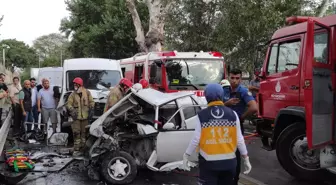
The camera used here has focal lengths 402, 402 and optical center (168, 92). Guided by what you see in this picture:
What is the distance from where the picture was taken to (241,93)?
552 centimetres

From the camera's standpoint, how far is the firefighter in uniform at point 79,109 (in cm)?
848

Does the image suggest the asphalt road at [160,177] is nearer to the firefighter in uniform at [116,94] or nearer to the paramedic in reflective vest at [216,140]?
the firefighter in uniform at [116,94]

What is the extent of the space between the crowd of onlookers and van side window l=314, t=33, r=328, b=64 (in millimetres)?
7146

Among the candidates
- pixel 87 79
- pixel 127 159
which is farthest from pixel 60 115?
pixel 127 159

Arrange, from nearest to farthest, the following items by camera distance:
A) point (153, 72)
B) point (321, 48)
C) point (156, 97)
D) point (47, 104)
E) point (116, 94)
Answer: point (321, 48), point (156, 97), point (116, 94), point (47, 104), point (153, 72)

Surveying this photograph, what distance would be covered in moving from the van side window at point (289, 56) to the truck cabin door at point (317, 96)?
0.96 metres

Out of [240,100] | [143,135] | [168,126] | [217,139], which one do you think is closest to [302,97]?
[240,100]

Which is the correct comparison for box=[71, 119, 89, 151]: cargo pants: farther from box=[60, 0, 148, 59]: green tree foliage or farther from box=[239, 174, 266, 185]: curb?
box=[60, 0, 148, 59]: green tree foliage

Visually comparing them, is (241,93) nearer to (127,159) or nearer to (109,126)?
(127,159)

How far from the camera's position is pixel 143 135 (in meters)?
6.37

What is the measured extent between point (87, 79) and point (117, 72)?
0.96 metres

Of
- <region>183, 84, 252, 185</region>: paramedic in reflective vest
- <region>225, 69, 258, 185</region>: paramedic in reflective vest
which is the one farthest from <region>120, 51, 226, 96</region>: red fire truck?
<region>183, 84, 252, 185</region>: paramedic in reflective vest

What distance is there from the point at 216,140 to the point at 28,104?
8682 mm

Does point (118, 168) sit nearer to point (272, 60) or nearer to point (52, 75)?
point (272, 60)
